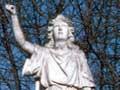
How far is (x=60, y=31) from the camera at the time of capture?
313 inches

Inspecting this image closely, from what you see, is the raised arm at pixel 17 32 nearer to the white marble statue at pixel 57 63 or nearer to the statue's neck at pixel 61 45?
the white marble statue at pixel 57 63

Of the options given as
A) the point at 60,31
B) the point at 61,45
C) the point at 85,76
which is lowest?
the point at 85,76

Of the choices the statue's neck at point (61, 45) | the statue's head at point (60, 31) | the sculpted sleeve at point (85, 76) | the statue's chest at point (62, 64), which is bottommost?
the sculpted sleeve at point (85, 76)

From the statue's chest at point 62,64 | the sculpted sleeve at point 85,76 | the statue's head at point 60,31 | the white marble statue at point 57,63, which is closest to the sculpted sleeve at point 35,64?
the white marble statue at point 57,63

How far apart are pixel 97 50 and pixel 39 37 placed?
1.36 meters

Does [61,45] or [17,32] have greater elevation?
[17,32]

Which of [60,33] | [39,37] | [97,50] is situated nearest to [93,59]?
[97,50]

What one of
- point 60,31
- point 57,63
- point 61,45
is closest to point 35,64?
point 57,63

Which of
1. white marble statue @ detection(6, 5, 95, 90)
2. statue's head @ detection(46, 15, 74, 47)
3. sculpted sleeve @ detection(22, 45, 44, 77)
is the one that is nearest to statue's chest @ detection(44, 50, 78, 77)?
white marble statue @ detection(6, 5, 95, 90)

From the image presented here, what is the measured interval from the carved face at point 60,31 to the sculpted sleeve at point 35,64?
0.79 ft

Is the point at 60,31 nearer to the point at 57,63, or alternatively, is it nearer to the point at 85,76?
the point at 57,63

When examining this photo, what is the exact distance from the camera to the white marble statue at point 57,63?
25.2 feet

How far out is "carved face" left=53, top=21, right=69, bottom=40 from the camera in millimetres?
7957

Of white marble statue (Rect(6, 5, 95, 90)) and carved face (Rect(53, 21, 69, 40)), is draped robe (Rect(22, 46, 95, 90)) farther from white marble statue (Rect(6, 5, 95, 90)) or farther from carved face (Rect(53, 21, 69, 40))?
carved face (Rect(53, 21, 69, 40))
